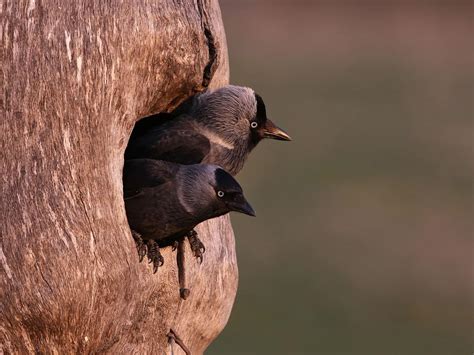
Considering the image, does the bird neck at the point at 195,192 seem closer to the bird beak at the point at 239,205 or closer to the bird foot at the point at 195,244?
the bird beak at the point at 239,205

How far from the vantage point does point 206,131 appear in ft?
20.8

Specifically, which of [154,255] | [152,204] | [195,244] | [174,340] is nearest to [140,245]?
[154,255]

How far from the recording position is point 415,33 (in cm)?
2438

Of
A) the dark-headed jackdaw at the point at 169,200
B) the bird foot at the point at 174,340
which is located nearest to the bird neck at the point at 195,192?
the dark-headed jackdaw at the point at 169,200

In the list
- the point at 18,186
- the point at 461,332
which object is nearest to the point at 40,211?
the point at 18,186

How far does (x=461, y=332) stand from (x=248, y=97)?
6373 mm

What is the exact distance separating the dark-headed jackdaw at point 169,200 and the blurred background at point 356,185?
19.2 ft

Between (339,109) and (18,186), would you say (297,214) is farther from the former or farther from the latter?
(18,186)

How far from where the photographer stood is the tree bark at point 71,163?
4941 mm

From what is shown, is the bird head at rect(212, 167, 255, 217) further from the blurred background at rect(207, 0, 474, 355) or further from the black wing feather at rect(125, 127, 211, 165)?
the blurred background at rect(207, 0, 474, 355)

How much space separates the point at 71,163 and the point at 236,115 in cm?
156

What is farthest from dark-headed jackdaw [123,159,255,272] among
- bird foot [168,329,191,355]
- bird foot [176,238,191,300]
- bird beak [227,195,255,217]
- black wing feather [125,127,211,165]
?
bird foot [168,329,191,355]

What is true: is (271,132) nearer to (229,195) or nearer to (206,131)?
(206,131)

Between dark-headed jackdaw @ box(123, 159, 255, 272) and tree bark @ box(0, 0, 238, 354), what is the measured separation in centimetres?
36
